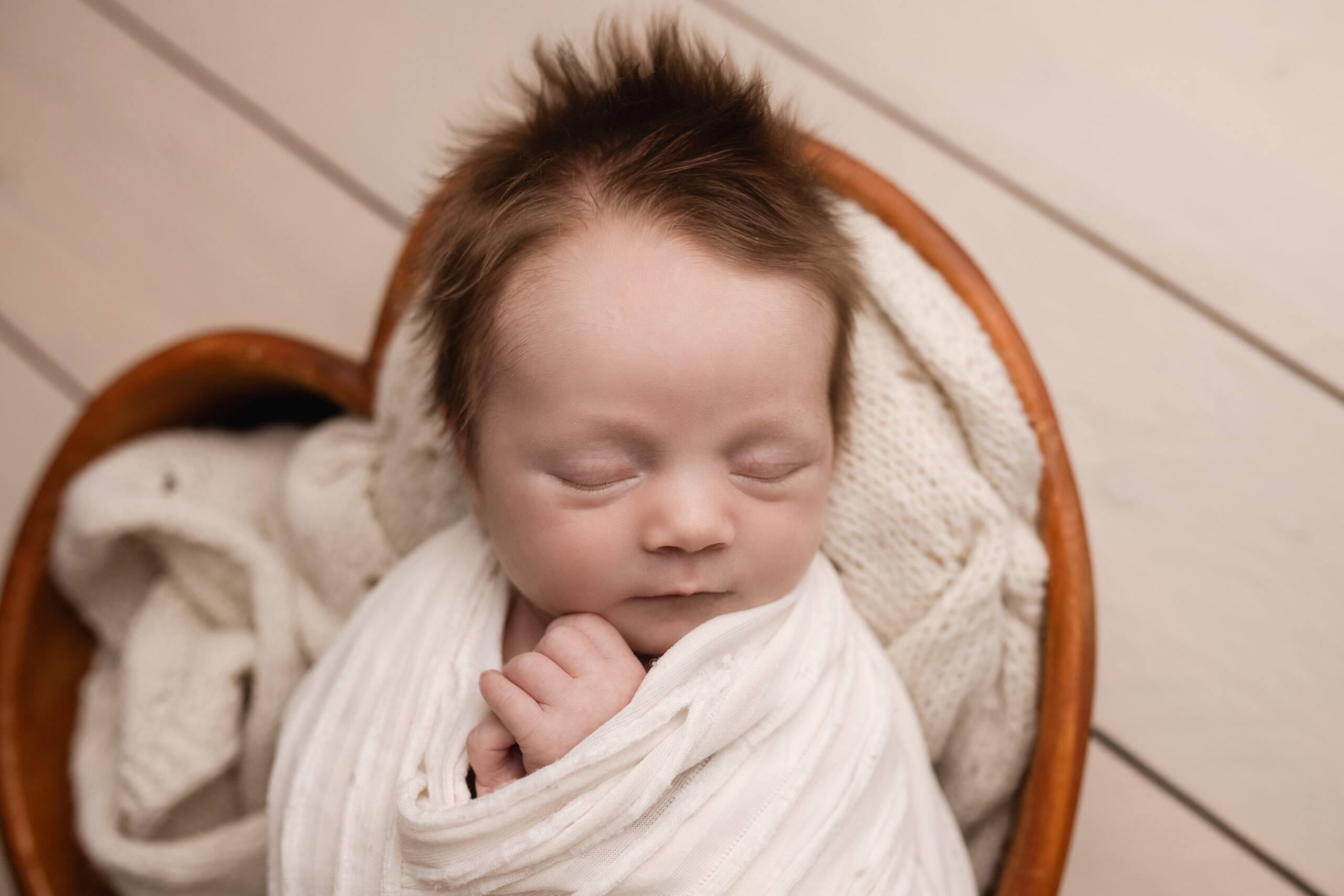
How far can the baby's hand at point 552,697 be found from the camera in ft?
2.06

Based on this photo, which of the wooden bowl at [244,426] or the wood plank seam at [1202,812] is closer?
the wooden bowl at [244,426]

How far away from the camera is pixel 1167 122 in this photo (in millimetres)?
1055

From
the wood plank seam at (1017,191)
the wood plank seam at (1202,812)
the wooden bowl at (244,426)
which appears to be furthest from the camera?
the wood plank seam at (1017,191)

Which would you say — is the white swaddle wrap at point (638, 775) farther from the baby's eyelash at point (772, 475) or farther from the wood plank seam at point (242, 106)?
the wood plank seam at point (242, 106)

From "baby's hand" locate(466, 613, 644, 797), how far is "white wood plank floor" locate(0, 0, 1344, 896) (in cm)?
54

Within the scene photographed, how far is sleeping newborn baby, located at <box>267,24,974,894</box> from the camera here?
2.02 feet

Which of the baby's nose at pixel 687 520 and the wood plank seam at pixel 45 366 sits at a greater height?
the baby's nose at pixel 687 520

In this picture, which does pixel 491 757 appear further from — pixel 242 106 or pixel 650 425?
pixel 242 106

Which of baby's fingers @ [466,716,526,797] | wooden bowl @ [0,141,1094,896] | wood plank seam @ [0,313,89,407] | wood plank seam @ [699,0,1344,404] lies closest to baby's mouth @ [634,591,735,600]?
baby's fingers @ [466,716,526,797]

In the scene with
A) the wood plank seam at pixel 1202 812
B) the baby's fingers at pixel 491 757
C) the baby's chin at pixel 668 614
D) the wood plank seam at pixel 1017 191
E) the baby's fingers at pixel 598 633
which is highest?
the wood plank seam at pixel 1017 191

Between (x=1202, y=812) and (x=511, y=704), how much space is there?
680 millimetres

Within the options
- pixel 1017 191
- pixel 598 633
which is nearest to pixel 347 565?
pixel 598 633

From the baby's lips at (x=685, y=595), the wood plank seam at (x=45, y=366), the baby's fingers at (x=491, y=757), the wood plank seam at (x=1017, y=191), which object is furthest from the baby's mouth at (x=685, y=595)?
the wood plank seam at (x=45, y=366)

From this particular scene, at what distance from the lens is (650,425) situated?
618 mm
